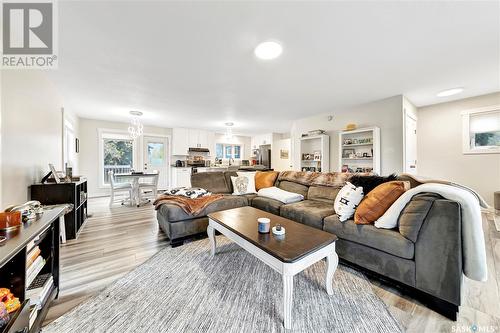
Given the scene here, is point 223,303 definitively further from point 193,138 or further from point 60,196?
point 193,138

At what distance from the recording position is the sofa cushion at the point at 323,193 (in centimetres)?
271

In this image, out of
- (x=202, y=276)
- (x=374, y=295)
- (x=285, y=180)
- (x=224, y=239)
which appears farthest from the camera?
(x=285, y=180)

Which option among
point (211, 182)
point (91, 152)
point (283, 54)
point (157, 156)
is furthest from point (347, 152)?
point (91, 152)

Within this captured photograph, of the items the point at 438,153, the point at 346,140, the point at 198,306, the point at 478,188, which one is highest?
the point at 346,140

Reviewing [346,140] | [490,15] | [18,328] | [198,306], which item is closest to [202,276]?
[198,306]

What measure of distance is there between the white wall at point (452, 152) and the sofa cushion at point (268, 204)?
3.99 m

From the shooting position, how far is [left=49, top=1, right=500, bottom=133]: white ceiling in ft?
4.95

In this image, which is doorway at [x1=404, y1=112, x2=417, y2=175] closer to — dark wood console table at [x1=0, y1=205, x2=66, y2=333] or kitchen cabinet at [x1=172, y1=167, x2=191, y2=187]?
dark wood console table at [x1=0, y1=205, x2=66, y2=333]

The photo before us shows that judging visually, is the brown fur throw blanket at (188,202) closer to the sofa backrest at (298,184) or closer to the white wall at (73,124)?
the sofa backrest at (298,184)

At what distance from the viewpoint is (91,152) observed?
17.8 feet

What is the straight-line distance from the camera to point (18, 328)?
33.9 inches

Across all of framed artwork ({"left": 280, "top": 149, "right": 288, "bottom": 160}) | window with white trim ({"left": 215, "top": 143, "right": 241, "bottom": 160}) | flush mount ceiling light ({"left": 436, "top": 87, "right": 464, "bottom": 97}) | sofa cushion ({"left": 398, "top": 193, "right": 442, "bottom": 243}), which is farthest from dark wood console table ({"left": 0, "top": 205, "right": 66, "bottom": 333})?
framed artwork ({"left": 280, "top": 149, "right": 288, "bottom": 160})

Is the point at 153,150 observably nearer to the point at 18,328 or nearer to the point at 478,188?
the point at 18,328

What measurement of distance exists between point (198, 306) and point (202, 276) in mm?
359
